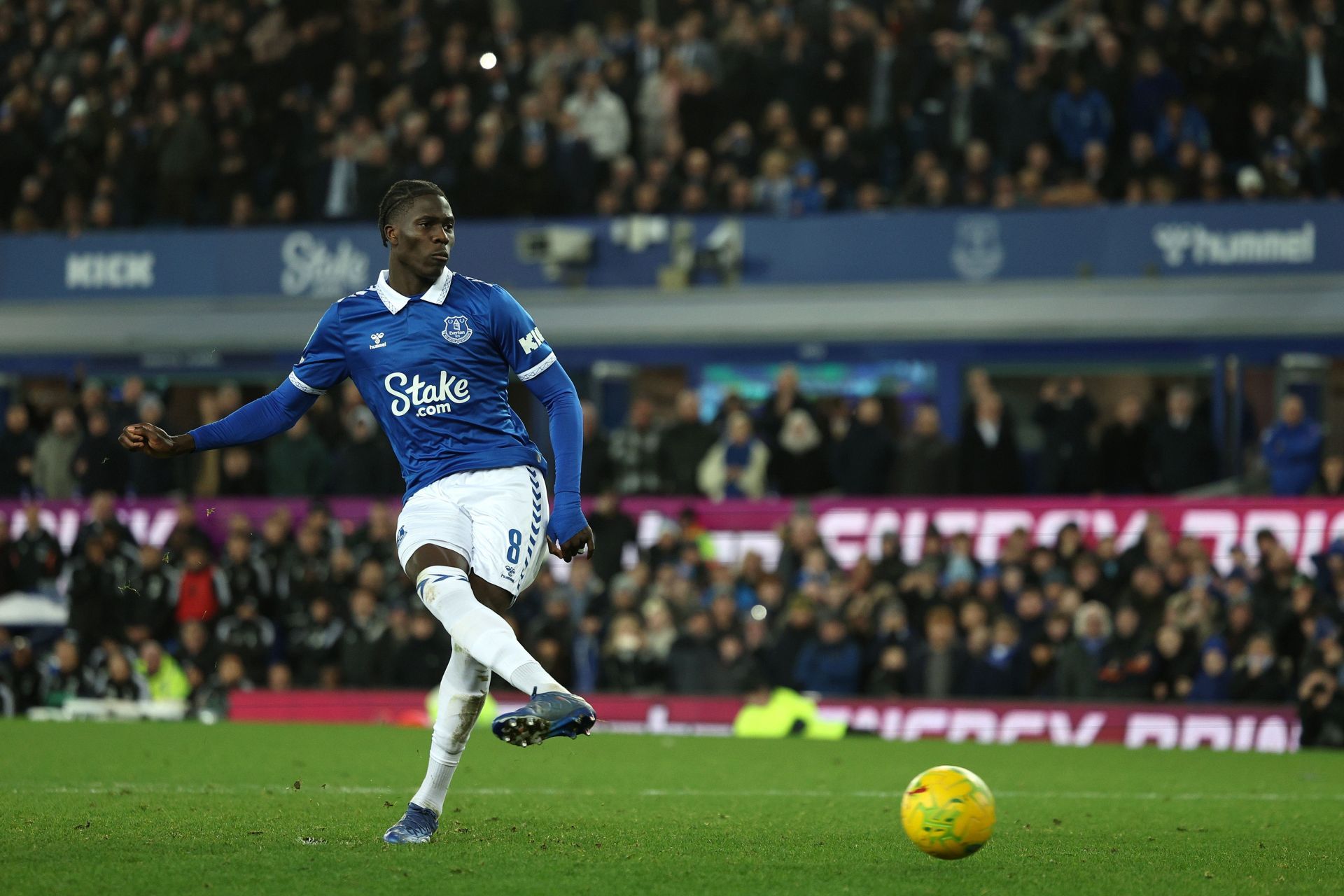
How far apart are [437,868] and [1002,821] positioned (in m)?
3.01

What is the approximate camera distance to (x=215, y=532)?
19.7m

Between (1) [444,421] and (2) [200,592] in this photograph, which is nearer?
(1) [444,421]

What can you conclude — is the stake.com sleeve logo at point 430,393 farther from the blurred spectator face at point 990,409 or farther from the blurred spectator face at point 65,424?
the blurred spectator face at point 65,424

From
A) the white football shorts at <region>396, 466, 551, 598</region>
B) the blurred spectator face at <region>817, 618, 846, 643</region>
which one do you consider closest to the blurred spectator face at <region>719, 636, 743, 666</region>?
the blurred spectator face at <region>817, 618, 846, 643</region>

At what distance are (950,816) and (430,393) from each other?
7.67 ft

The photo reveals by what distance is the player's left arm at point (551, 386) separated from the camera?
6645 mm

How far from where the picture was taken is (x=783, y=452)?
18672mm

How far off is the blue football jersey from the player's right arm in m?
0.01

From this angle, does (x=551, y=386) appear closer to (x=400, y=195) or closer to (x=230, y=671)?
(x=400, y=195)

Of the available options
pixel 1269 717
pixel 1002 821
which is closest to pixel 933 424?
pixel 1269 717

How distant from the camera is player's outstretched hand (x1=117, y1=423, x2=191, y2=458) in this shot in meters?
6.82

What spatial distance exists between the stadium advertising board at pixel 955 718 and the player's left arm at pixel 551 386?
9016mm

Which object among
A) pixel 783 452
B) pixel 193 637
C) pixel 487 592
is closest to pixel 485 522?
pixel 487 592

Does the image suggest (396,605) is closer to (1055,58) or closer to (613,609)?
(613,609)
